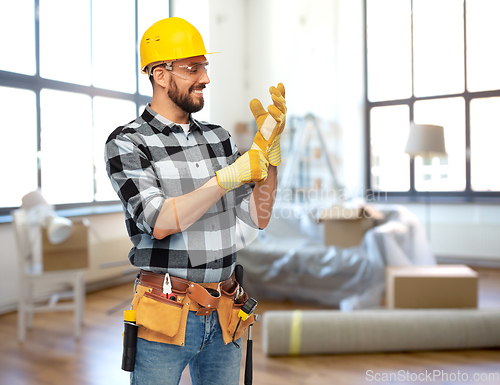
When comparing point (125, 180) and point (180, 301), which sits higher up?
point (125, 180)

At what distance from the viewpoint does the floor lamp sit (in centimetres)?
248

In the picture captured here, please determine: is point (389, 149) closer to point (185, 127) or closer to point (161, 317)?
point (185, 127)

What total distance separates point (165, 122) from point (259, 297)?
2264 mm

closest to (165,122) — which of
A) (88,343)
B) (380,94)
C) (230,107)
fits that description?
(230,107)

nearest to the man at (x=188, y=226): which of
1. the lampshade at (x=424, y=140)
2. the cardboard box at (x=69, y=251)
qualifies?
the cardboard box at (x=69, y=251)

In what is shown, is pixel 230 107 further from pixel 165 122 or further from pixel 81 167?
pixel 81 167

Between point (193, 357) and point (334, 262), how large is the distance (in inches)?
73.5

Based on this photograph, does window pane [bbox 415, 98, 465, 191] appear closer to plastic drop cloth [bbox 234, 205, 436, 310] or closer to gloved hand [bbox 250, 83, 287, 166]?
plastic drop cloth [bbox 234, 205, 436, 310]

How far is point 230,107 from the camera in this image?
5.58 ft

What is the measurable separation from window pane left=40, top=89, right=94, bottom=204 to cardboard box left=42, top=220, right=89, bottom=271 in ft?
2.98

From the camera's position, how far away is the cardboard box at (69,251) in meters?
2.29

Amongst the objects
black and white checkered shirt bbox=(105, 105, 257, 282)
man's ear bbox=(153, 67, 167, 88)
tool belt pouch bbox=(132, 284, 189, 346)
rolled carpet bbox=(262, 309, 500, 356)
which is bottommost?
rolled carpet bbox=(262, 309, 500, 356)

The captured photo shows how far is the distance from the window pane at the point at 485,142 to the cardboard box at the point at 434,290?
0.68 meters

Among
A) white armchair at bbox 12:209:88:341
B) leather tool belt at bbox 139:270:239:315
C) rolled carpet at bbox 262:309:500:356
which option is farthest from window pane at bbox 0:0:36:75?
leather tool belt at bbox 139:270:239:315
